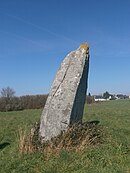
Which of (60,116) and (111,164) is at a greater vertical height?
(60,116)

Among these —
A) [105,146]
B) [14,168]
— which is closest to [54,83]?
[105,146]

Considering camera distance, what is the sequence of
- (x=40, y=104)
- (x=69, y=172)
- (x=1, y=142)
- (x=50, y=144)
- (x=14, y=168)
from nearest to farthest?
(x=69, y=172) < (x=14, y=168) < (x=50, y=144) < (x=1, y=142) < (x=40, y=104)

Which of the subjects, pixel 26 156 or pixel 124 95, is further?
pixel 124 95

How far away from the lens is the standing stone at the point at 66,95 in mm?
11242

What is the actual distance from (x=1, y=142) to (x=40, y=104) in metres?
43.7

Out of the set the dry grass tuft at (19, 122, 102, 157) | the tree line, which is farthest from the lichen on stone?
the tree line

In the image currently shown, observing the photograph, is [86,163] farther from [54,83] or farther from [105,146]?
[54,83]

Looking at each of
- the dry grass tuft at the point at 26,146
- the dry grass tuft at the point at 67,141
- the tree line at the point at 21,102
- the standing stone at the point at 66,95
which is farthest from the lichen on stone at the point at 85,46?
Result: the tree line at the point at 21,102

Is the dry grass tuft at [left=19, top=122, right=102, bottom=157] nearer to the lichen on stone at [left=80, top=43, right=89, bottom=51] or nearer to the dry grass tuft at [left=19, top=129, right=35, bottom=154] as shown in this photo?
the dry grass tuft at [left=19, top=129, right=35, bottom=154]

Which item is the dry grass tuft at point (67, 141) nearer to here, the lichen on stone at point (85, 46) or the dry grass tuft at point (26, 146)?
the dry grass tuft at point (26, 146)

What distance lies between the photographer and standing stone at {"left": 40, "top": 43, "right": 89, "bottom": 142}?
1124cm

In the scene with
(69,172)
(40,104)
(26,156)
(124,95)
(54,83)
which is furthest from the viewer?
(124,95)

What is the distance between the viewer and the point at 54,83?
1187cm

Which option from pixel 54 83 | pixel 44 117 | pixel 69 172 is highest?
pixel 54 83
